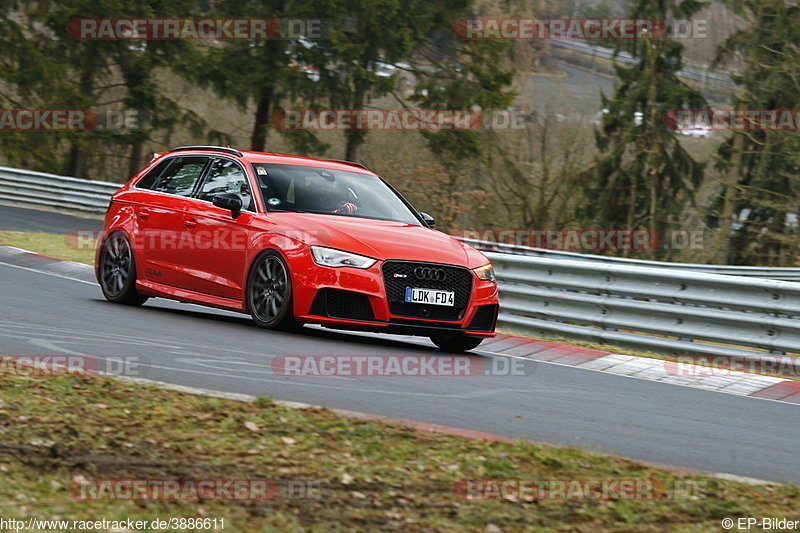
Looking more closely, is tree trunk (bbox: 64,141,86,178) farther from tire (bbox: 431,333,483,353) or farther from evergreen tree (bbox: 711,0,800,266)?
tire (bbox: 431,333,483,353)

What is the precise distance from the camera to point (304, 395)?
7789mm

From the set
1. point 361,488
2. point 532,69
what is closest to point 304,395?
point 361,488

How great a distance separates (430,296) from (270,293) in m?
1.47

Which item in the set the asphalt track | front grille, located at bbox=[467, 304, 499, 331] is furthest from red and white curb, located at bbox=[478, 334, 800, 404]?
front grille, located at bbox=[467, 304, 499, 331]

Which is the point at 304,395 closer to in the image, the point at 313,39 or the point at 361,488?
the point at 361,488

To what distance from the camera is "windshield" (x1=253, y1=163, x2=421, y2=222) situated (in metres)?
11.3

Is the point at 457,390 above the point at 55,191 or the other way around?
the other way around

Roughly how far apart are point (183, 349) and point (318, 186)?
274 cm

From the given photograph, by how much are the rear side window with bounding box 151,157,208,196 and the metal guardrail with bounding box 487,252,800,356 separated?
12.1ft

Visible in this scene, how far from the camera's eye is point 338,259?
33.4 ft

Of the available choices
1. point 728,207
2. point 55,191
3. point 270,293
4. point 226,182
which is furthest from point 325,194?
point 728,207

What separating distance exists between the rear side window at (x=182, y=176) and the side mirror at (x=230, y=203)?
1.01 m

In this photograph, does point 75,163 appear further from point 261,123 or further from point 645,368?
point 645,368

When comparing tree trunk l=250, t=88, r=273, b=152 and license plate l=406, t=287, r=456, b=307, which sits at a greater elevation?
tree trunk l=250, t=88, r=273, b=152
